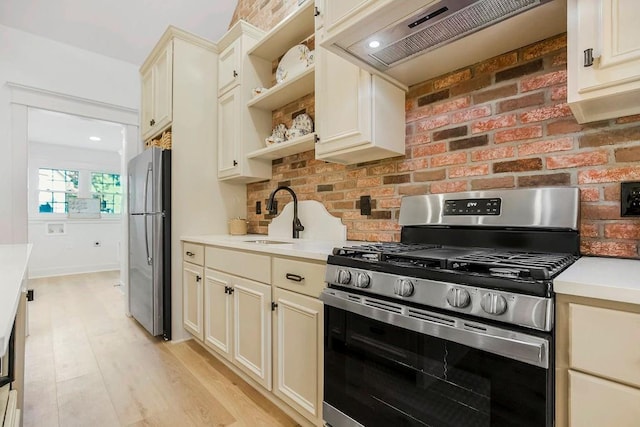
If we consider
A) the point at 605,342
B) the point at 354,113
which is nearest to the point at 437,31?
the point at 354,113

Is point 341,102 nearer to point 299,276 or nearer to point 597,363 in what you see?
point 299,276

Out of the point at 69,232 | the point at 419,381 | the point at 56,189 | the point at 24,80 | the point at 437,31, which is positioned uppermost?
the point at 24,80

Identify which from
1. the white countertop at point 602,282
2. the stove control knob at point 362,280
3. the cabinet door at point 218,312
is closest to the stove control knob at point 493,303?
the white countertop at point 602,282

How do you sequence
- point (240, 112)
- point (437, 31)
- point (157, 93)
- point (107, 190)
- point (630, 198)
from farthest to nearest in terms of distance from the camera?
1. point (107, 190)
2. point (157, 93)
3. point (240, 112)
4. point (437, 31)
5. point (630, 198)

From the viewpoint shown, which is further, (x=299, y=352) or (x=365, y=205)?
(x=365, y=205)

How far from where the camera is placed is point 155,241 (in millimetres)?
2633

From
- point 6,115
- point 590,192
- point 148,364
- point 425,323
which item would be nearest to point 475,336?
point 425,323

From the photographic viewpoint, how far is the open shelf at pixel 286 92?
6.88 ft

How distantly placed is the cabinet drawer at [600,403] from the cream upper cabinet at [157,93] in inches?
115

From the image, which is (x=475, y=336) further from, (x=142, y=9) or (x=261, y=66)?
(x=142, y=9)

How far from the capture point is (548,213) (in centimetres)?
127

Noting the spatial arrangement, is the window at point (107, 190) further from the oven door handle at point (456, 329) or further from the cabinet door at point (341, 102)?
the oven door handle at point (456, 329)

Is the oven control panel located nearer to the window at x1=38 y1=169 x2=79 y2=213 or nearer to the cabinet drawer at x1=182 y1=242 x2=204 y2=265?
the cabinet drawer at x1=182 y1=242 x2=204 y2=265

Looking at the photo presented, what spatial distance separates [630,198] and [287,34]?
7.10 feet
